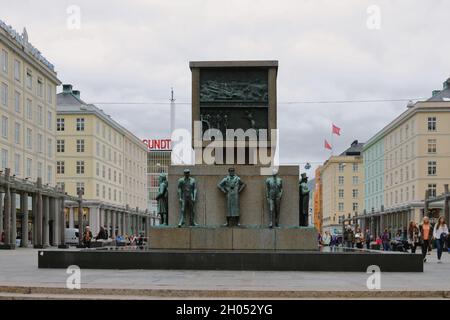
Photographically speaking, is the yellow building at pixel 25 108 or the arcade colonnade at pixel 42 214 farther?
the yellow building at pixel 25 108

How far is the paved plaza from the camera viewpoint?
45.2 ft

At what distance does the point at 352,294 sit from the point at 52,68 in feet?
231

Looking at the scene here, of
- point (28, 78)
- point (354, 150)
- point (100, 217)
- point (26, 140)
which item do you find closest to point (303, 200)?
point (26, 140)

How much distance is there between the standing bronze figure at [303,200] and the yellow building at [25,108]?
4518 cm

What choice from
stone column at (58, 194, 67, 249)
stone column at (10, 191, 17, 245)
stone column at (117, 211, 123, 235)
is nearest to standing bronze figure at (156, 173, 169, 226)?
stone column at (10, 191, 17, 245)

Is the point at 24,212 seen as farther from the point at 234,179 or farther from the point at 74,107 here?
the point at 234,179

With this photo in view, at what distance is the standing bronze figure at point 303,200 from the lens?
76.0 ft

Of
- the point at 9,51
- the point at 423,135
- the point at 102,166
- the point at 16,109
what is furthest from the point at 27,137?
the point at 423,135

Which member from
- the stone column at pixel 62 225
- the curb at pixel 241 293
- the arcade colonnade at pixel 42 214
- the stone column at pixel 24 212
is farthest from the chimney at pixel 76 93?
the curb at pixel 241 293

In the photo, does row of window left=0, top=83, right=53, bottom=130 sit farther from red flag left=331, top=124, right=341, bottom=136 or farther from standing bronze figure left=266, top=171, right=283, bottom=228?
standing bronze figure left=266, top=171, right=283, bottom=228

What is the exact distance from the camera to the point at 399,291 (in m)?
13.9

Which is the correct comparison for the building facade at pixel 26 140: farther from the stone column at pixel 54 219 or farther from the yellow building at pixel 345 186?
Answer: the yellow building at pixel 345 186

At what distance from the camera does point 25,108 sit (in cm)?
7062
